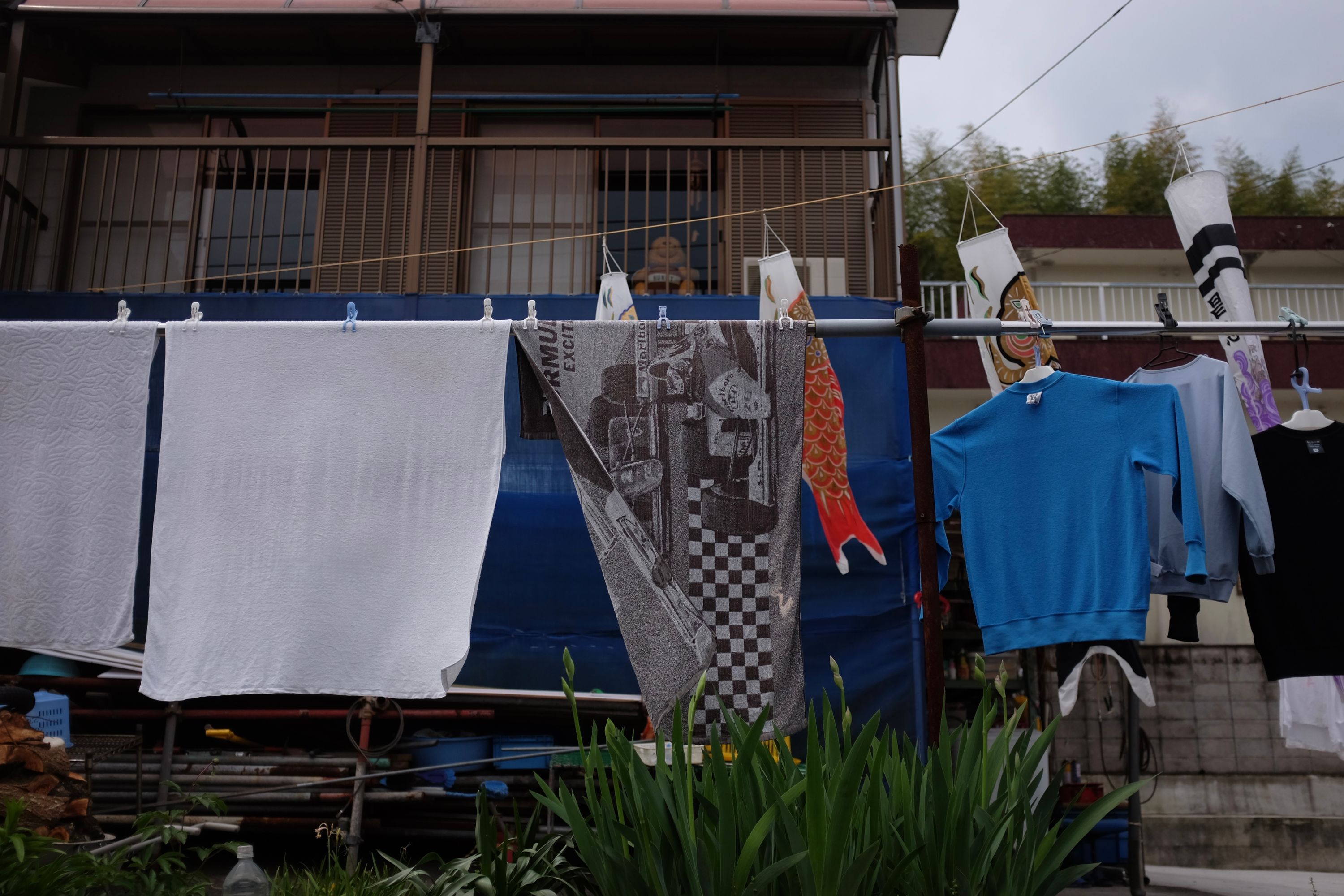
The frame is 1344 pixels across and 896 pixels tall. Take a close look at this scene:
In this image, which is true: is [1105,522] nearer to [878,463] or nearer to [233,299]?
[878,463]

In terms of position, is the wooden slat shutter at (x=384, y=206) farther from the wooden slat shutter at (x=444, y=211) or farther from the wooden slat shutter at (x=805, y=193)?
the wooden slat shutter at (x=805, y=193)

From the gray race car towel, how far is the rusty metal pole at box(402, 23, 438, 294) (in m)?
2.08

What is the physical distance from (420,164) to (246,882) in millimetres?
3663

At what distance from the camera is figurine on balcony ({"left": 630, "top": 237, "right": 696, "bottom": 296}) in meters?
6.62

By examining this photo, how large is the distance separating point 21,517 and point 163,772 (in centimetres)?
167

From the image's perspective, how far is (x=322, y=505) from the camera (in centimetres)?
345

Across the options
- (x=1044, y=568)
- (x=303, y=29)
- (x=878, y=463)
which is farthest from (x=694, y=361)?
(x=303, y=29)

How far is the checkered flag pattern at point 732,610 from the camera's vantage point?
3.32 m

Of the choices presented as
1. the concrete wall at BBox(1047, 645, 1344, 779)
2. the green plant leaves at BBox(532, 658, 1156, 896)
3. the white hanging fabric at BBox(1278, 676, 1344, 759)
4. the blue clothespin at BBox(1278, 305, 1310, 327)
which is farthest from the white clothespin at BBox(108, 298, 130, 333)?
the concrete wall at BBox(1047, 645, 1344, 779)

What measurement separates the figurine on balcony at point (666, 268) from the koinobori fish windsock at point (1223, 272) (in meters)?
2.98

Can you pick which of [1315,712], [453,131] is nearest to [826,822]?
[1315,712]

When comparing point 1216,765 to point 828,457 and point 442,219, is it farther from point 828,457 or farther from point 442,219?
point 442,219

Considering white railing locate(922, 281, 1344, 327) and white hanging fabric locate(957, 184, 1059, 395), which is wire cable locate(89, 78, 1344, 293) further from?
white railing locate(922, 281, 1344, 327)

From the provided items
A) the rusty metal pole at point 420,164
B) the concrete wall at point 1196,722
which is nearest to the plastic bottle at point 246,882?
the rusty metal pole at point 420,164
